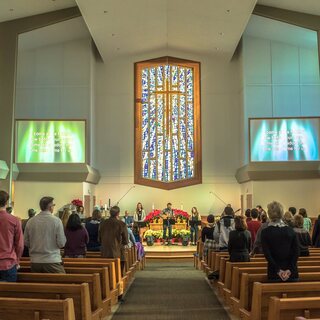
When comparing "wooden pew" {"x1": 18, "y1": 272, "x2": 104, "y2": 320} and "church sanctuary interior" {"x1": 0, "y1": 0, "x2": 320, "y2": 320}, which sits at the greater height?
"church sanctuary interior" {"x1": 0, "y1": 0, "x2": 320, "y2": 320}

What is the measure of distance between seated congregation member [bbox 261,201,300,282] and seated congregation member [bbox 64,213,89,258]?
2413 millimetres

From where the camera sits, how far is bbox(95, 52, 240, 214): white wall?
15.3 m

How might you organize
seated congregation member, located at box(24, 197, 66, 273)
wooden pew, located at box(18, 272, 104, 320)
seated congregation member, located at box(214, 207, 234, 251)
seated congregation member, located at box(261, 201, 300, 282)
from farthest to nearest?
1. seated congregation member, located at box(214, 207, 234, 251)
2. seated congregation member, located at box(24, 197, 66, 273)
3. wooden pew, located at box(18, 272, 104, 320)
4. seated congregation member, located at box(261, 201, 300, 282)

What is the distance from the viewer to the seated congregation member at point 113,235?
559cm

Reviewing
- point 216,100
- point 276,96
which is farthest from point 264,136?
point 216,100

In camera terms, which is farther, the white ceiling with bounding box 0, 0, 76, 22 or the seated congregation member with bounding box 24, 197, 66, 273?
the white ceiling with bounding box 0, 0, 76, 22

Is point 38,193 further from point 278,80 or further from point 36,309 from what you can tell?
point 36,309

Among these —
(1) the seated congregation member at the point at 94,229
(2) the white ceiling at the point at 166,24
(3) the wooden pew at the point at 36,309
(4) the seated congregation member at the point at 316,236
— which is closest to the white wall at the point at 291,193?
(2) the white ceiling at the point at 166,24

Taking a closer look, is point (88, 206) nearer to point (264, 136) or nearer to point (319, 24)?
point (264, 136)

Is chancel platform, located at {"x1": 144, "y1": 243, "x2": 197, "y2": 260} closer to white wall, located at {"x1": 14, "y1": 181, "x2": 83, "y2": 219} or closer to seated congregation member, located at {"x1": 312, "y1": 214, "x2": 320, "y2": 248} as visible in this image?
white wall, located at {"x1": 14, "y1": 181, "x2": 83, "y2": 219}

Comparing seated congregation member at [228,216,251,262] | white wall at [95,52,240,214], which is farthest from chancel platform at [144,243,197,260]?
seated congregation member at [228,216,251,262]

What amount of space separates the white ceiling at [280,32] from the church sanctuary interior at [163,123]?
0.06m

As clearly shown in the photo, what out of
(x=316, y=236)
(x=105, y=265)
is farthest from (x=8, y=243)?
(x=316, y=236)

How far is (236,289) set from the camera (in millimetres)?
4508
